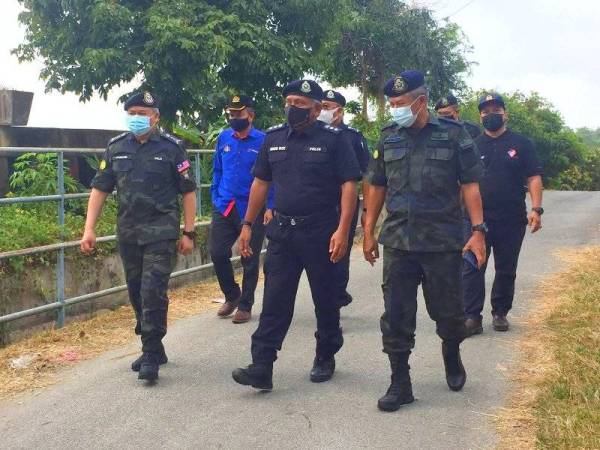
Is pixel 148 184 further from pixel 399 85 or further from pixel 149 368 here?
pixel 399 85

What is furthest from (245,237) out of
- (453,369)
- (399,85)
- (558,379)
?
(558,379)

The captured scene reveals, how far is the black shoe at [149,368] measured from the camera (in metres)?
4.58

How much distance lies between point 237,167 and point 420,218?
255cm

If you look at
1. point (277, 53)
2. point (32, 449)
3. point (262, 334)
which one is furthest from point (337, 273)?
point (277, 53)

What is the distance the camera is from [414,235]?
4.07 m

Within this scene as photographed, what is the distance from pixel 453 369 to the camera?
14.5 feet

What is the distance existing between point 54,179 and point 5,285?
1.96 meters

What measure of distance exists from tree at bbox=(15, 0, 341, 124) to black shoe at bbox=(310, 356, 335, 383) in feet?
32.1

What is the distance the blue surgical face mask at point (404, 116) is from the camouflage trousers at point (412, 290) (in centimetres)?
72

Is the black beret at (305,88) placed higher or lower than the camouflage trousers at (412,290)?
higher

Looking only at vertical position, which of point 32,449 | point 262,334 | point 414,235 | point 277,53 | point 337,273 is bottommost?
point 32,449

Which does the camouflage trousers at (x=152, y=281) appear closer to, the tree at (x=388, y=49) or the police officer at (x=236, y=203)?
the police officer at (x=236, y=203)

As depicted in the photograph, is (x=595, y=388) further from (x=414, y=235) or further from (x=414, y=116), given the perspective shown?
(x=414, y=116)

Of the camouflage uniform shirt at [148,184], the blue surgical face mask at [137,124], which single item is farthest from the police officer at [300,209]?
the blue surgical face mask at [137,124]
